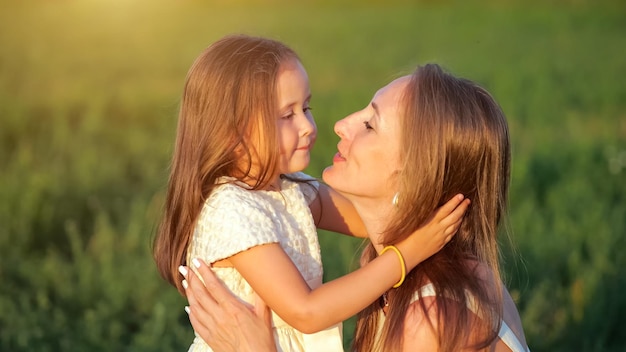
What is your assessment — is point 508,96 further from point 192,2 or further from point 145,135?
point 192,2

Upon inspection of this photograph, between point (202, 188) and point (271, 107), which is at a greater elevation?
point (271, 107)

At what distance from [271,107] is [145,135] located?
5719 millimetres

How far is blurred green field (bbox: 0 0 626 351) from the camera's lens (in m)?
5.20

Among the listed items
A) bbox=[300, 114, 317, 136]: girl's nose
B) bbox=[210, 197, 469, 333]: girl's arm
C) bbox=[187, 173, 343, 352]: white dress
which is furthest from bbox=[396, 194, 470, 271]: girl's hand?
bbox=[300, 114, 317, 136]: girl's nose

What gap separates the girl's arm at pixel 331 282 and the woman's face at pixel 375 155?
0.65 ft

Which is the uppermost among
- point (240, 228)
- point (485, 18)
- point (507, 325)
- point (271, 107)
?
point (271, 107)

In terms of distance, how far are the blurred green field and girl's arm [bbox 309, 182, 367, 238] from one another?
19.8 inches

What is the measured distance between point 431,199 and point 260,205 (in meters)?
0.53

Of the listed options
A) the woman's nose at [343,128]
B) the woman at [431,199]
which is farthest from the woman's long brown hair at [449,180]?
the woman's nose at [343,128]

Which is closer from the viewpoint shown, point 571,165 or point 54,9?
point 571,165

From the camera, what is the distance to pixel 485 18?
1797 cm

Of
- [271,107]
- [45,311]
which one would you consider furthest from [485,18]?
[271,107]

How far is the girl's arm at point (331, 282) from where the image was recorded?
2938 mm

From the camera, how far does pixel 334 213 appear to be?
3713 mm
